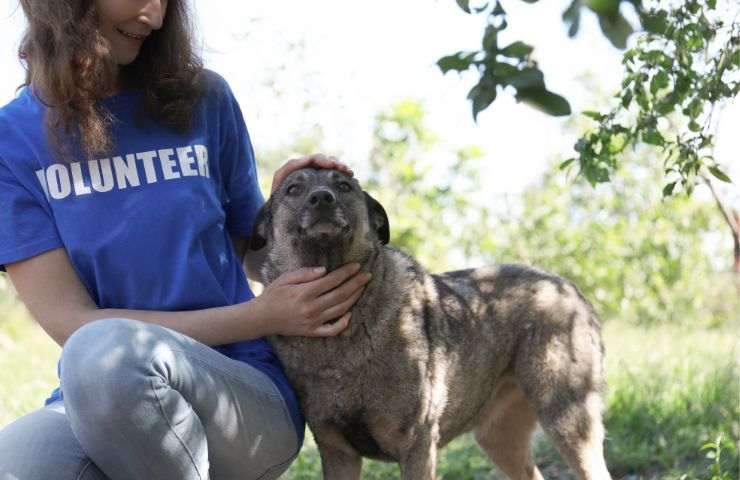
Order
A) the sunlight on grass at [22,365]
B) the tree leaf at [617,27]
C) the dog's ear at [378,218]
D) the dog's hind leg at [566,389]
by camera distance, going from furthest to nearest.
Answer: the sunlight on grass at [22,365]
the dog's hind leg at [566,389]
the dog's ear at [378,218]
the tree leaf at [617,27]

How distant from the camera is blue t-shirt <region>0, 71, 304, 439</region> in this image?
10.7 feet

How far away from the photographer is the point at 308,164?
3.64m

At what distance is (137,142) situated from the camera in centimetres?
340

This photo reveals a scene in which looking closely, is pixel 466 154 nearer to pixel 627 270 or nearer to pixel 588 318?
pixel 627 270

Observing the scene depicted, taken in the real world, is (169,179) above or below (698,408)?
above

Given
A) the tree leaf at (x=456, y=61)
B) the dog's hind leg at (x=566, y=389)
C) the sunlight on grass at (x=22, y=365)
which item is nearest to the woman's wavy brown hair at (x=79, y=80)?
the tree leaf at (x=456, y=61)

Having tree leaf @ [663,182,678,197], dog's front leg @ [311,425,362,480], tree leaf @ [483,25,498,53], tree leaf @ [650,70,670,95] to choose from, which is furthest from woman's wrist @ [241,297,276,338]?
tree leaf @ [650,70,670,95]

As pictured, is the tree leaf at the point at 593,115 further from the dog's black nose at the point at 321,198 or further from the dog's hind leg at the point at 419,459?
the dog's hind leg at the point at 419,459

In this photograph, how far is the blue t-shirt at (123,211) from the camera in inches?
128

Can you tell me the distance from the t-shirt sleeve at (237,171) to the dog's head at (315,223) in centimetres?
12

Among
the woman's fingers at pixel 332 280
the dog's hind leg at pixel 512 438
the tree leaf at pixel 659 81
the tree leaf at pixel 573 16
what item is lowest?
the dog's hind leg at pixel 512 438

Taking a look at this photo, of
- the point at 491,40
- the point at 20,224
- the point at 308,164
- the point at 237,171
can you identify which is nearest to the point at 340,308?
the point at 308,164

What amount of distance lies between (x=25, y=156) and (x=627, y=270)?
7.93 m

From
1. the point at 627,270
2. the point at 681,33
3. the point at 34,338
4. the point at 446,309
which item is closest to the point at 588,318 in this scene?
the point at 446,309
